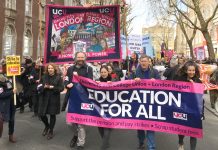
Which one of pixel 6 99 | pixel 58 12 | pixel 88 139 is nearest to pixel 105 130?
pixel 88 139

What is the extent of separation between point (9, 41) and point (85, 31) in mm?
22854

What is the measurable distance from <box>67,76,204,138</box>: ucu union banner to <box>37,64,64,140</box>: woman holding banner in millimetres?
749

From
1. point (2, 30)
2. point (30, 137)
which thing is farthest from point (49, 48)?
point (2, 30)

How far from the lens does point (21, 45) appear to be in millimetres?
32375

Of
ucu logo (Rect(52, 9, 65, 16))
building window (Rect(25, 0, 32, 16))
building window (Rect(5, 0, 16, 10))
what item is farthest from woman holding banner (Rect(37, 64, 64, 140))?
building window (Rect(25, 0, 32, 16))

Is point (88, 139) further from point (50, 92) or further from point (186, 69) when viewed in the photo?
point (186, 69)

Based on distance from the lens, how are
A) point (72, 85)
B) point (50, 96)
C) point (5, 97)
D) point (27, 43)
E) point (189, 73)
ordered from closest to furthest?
point (189, 73) → point (72, 85) → point (5, 97) → point (50, 96) → point (27, 43)

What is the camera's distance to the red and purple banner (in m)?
8.90

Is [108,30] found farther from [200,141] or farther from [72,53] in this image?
[200,141]

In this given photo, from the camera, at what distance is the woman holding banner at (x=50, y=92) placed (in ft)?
26.1

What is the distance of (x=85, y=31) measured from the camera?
9.14 m

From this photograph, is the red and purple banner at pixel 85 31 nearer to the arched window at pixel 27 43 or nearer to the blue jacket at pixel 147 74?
the blue jacket at pixel 147 74

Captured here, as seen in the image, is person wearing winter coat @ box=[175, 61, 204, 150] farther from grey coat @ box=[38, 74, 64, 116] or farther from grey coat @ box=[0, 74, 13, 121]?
grey coat @ box=[0, 74, 13, 121]

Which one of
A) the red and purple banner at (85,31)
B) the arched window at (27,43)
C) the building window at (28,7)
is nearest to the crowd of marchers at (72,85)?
the red and purple banner at (85,31)
